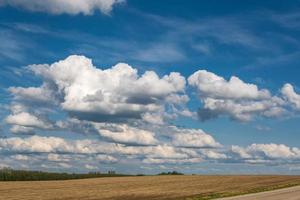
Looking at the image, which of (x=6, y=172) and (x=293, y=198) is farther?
(x=6, y=172)

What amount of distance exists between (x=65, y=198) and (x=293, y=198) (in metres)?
20.7

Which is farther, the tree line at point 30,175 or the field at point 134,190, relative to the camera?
the tree line at point 30,175

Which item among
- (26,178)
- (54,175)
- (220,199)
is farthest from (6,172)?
(220,199)

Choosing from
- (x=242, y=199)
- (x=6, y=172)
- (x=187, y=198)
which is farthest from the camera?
(x=6, y=172)

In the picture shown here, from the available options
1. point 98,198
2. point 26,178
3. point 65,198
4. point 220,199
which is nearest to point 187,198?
point 220,199

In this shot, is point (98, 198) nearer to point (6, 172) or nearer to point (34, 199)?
point (34, 199)

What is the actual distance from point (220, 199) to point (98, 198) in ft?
38.0

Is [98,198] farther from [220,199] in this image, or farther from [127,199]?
[220,199]

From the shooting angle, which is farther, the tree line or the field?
the tree line

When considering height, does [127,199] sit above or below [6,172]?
below

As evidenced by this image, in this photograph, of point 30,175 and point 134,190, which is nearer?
point 134,190

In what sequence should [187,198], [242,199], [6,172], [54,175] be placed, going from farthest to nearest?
1. [54,175]
2. [6,172]
3. [187,198]
4. [242,199]

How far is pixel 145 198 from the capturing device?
167ft

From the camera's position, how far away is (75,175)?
139 m
